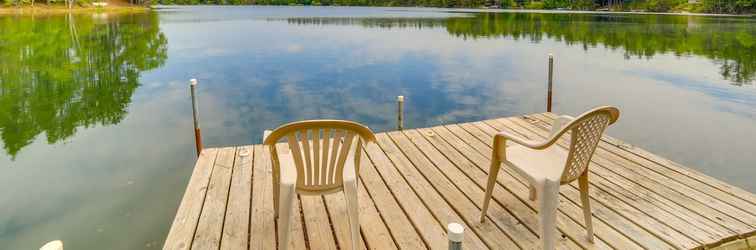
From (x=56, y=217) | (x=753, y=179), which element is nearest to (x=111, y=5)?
(x=56, y=217)

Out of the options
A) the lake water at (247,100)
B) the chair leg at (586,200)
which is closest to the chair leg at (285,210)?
the chair leg at (586,200)

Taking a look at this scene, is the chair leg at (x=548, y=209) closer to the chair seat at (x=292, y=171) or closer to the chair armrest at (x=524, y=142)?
the chair armrest at (x=524, y=142)

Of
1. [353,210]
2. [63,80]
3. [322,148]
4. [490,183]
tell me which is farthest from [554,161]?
[63,80]

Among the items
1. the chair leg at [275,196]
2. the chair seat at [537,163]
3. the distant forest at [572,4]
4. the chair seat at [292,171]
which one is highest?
the distant forest at [572,4]

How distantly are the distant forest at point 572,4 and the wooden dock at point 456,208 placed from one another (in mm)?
68255

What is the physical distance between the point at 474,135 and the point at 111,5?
256 ft

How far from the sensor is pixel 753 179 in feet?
18.4

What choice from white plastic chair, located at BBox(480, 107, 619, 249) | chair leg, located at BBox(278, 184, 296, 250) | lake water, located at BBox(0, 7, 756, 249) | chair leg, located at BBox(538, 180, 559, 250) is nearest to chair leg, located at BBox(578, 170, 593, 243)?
white plastic chair, located at BBox(480, 107, 619, 249)

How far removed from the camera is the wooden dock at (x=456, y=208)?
105 inches

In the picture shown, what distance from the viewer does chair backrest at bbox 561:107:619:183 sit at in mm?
2330

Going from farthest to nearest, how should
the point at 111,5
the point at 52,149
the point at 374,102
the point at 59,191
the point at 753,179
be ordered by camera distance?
the point at 111,5, the point at 374,102, the point at 52,149, the point at 753,179, the point at 59,191

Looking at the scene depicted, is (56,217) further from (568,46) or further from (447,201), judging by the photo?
(568,46)

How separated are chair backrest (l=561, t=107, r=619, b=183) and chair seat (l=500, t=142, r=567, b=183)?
78 mm

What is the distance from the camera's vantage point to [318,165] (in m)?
2.41
